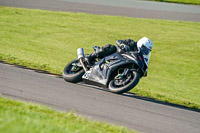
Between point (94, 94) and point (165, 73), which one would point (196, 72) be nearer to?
point (165, 73)

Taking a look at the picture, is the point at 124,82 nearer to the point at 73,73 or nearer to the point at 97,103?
the point at 97,103

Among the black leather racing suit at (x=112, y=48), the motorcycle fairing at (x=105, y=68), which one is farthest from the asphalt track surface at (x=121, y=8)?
the motorcycle fairing at (x=105, y=68)

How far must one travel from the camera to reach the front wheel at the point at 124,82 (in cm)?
842

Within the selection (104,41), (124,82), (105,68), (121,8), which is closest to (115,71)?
(105,68)

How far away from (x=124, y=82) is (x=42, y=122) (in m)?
3.79

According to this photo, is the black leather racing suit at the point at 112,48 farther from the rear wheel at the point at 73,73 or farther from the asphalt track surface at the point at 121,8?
the asphalt track surface at the point at 121,8

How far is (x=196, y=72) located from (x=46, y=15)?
1022 cm

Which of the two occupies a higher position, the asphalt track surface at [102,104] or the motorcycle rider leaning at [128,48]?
the motorcycle rider leaning at [128,48]

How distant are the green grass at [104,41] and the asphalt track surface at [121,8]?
1.30 m

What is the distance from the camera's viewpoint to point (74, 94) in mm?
8617


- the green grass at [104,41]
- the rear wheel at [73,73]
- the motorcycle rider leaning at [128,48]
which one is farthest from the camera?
the green grass at [104,41]

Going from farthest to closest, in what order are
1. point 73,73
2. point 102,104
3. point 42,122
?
point 73,73 < point 102,104 < point 42,122

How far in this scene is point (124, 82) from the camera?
8727 millimetres

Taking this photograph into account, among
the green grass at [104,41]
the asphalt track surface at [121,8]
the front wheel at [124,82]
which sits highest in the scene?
the asphalt track surface at [121,8]
